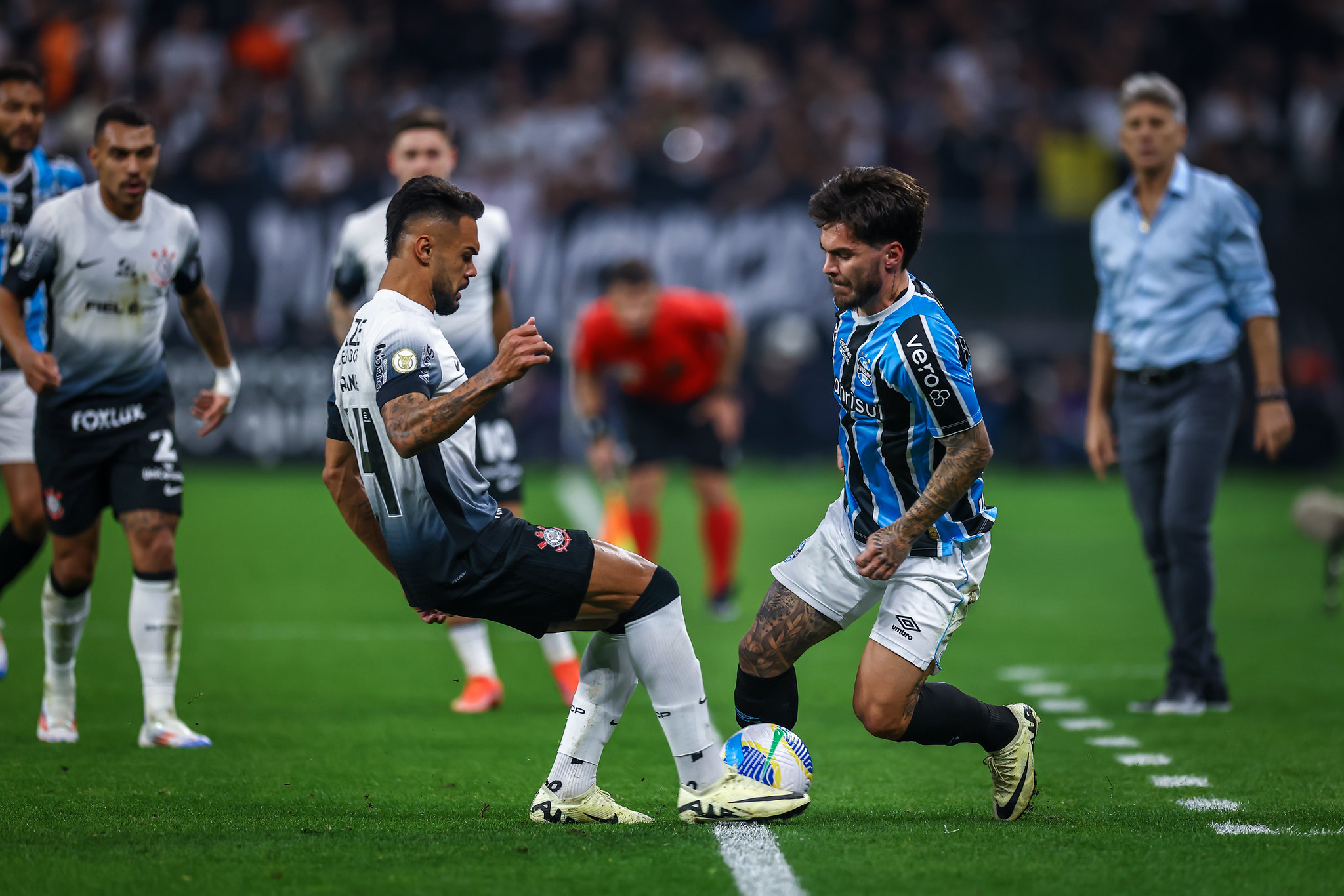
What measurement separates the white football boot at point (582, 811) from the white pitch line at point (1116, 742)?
230 centimetres

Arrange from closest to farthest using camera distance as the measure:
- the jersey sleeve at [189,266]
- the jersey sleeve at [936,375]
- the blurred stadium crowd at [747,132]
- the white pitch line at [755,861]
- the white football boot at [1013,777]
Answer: the white pitch line at [755,861], the jersey sleeve at [936,375], the white football boot at [1013,777], the jersey sleeve at [189,266], the blurred stadium crowd at [747,132]

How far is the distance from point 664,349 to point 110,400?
4570 mm

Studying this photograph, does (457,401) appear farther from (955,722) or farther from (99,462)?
(99,462)

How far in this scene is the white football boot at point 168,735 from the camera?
5.68 metres

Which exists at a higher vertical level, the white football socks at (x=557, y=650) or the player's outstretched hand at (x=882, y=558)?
the player's outstretched hand at (x=882, y=558)

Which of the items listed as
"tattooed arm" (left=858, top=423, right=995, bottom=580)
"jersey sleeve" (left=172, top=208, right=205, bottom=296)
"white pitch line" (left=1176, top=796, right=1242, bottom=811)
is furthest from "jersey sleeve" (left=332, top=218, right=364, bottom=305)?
"white pitch line" (left=1176, top=796, right=1242, bottom=811)

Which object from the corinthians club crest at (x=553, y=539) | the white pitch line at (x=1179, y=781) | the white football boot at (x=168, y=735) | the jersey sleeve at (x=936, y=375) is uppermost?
the jersey sleeve at (x=936, y=375)

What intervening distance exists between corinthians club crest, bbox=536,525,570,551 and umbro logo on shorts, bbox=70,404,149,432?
2.31 metres

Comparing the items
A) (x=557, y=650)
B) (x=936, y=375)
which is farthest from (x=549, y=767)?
(x=936, y=375)

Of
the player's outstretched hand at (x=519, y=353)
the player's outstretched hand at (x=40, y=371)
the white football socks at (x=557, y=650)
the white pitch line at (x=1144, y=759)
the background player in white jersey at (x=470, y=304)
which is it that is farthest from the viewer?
the white football socks at (x=557, y=650)

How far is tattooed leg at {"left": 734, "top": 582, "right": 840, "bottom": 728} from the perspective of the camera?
15.3ft

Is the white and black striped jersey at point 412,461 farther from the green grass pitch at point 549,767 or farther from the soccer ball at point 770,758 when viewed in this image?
the soccer ball at point 770,758

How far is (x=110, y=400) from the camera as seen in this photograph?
579 cm

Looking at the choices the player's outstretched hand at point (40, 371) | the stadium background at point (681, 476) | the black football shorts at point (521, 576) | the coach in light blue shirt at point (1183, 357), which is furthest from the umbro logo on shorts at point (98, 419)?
the coach in light blue shirt at point (1183, 357)
